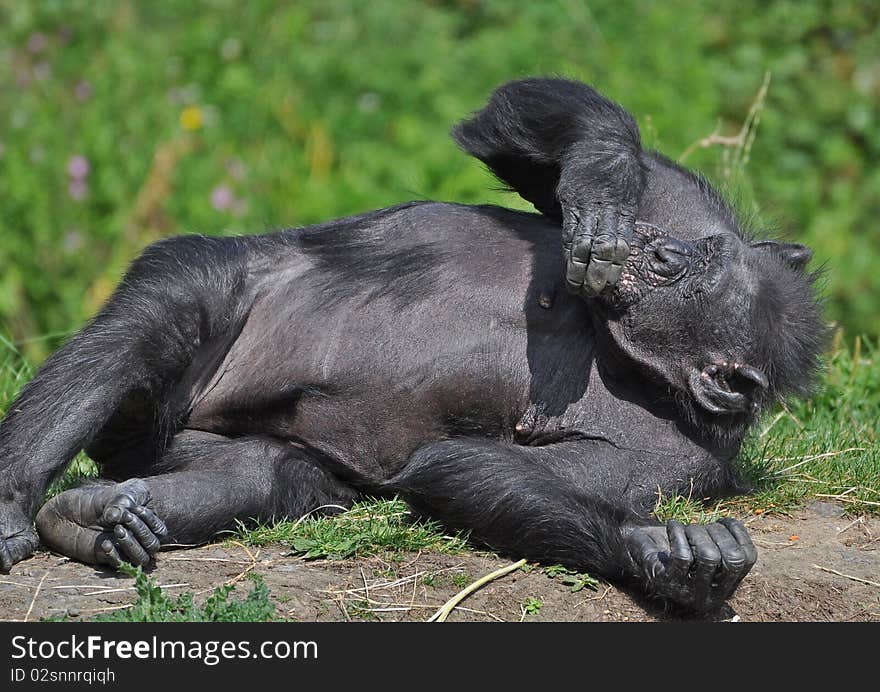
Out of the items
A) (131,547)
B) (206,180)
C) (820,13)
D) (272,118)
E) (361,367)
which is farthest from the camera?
(820,13)

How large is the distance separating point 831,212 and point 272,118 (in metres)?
4.29

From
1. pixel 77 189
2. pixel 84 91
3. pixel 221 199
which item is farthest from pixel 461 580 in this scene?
pixel 84 91

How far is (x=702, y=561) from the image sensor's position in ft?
10.1

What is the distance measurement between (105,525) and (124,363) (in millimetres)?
540

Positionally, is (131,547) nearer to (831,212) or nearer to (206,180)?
(206,180)

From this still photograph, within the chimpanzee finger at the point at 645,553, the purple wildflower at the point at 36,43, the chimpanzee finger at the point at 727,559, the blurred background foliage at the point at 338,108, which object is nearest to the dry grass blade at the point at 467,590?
the chimpanzee finger at the point at 645,553

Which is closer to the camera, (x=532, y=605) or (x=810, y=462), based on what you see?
(x=532, y=605)

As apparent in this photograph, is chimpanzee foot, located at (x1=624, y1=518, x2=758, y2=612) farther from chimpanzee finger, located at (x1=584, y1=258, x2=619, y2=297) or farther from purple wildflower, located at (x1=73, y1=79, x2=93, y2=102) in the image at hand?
purple wildflower, located at (x1=73, y1=79, x2=93, y2=102)

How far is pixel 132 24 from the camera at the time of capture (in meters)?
9.46

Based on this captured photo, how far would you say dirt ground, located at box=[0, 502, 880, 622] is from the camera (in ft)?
10.2

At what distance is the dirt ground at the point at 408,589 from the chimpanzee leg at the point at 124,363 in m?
0.24

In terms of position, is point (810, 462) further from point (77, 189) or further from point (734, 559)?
point (77, 189)

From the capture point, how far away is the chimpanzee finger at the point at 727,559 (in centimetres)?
306

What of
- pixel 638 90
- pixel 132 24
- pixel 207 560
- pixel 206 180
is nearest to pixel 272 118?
pixel 206 180
